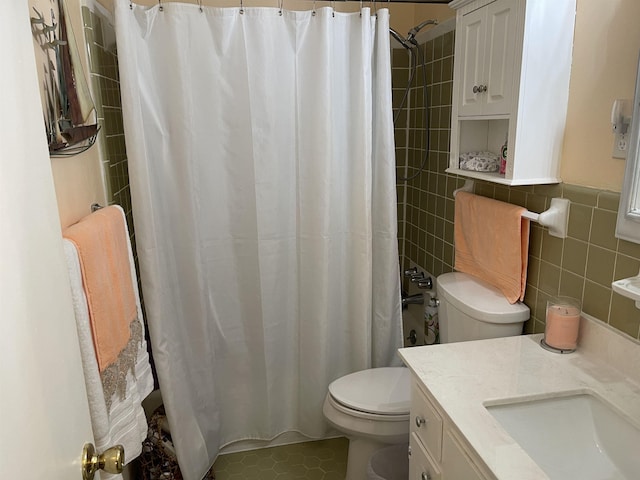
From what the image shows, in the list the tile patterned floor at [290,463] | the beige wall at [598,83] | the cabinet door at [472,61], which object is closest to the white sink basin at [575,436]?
the beige wall at [598,83]

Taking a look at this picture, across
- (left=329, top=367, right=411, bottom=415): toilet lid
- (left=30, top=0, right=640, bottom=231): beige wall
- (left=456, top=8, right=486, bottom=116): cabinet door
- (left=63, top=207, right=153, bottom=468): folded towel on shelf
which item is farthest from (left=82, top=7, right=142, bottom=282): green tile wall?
(left=456, top=8, right=486, bottom=116): cabinet door

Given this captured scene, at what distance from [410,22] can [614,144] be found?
A: 5.39 ft

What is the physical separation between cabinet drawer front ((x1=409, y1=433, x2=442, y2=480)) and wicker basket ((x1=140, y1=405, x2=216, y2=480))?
Answer: 1074 millimetres

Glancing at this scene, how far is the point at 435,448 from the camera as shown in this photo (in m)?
1.27

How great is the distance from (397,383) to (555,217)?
0.90 m

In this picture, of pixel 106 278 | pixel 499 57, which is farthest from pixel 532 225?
pixel 106 278

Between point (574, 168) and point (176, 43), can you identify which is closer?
point (574, 168)

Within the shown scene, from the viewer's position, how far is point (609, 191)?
1.29 metres

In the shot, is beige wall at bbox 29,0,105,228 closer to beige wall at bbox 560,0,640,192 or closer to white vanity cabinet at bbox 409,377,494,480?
white vanity cabinet at bbox 409,377,494,480

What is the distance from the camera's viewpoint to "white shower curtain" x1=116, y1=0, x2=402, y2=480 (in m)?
1.86

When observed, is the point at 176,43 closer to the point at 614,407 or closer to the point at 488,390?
the point at 488,390

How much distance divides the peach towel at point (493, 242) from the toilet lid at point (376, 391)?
519 millimetres

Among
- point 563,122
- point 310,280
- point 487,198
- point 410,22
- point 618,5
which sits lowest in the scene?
point 310,280

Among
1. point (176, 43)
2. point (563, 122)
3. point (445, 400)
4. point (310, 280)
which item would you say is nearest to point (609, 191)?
point (563, 122)
